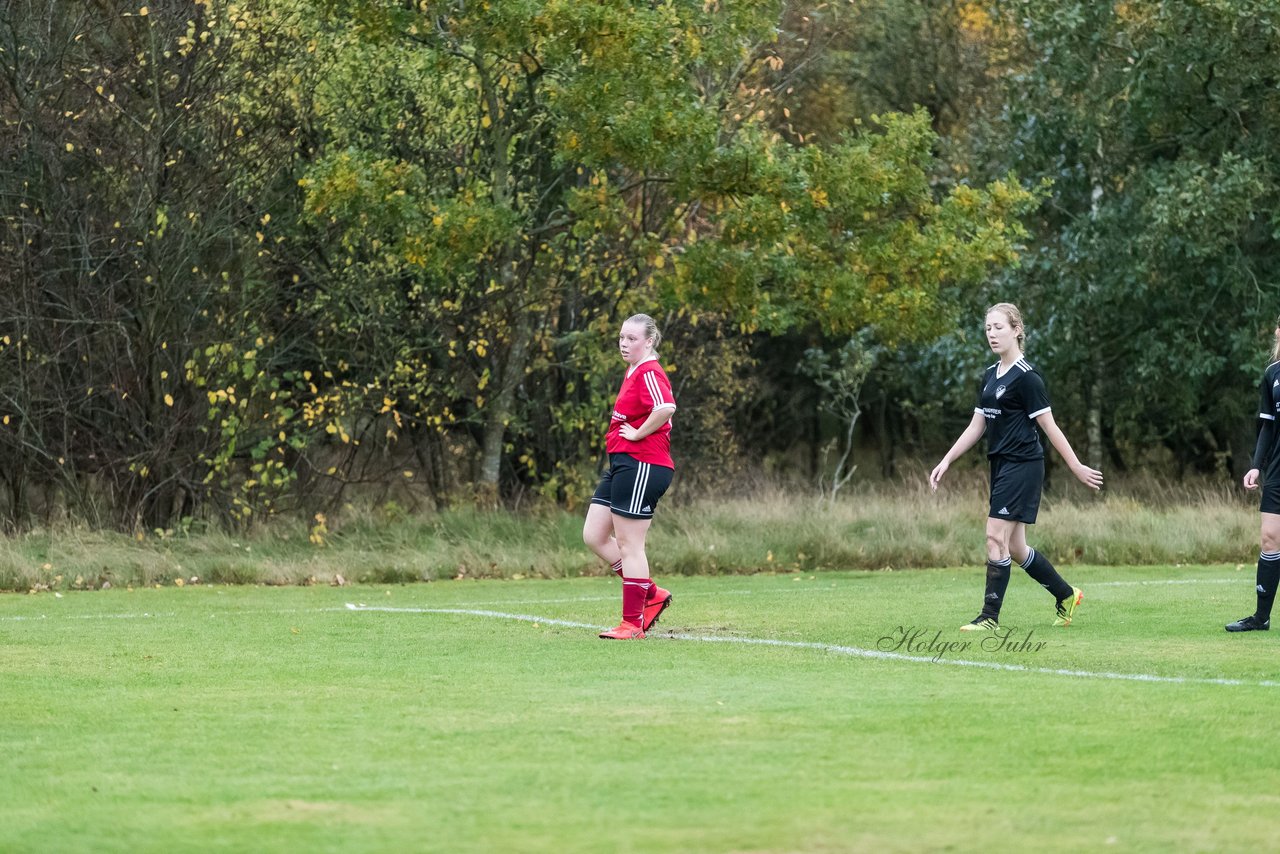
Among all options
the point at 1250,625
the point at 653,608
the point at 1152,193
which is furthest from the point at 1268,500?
the point at 1152,193

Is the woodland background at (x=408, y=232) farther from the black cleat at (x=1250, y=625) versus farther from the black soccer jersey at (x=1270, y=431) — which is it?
the black cleat at (x=1250, y=625)

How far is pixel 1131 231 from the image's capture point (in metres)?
28.7

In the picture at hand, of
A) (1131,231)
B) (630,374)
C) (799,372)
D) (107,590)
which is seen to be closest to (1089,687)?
(630,374)

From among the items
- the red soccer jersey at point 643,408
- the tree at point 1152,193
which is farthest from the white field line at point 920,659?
the tree at point 1152,193

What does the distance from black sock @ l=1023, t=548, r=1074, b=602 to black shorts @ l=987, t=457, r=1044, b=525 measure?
0.33m

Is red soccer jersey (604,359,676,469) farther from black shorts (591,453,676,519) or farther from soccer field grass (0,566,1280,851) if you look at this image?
soccer field grass (0,566,1280,851)

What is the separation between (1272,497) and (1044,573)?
1.45 meters

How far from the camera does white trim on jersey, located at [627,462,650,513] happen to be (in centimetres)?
1072

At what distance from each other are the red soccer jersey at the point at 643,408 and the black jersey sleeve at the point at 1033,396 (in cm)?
217

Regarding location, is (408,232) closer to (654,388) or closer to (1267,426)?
(654,388)

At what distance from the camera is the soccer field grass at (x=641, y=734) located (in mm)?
5441

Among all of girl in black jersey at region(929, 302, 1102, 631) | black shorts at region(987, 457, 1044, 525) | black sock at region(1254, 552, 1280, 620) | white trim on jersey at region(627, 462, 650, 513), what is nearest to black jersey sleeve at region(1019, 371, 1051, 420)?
girl in black jersey at region(929, 302, 1102, 631)

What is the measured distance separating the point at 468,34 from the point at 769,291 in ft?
14.2

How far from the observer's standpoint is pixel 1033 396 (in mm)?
11117
